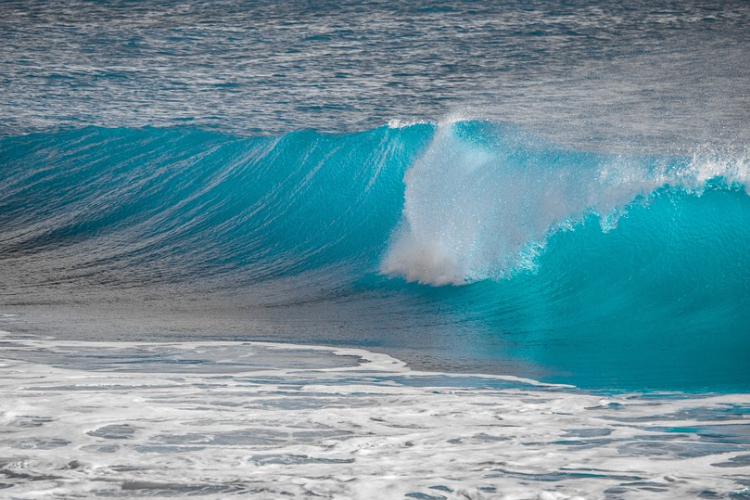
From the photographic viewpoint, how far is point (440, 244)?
6902 mm

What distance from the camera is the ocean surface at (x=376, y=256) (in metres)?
2.74

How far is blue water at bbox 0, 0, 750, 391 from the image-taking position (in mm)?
5496

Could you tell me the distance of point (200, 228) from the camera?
915 centimetres

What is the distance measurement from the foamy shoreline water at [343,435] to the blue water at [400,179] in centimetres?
58

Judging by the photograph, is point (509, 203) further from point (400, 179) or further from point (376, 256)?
point (400, 179)

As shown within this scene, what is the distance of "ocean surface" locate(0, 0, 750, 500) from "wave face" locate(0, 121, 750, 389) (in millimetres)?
27

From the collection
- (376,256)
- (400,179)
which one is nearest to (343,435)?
(376,256)

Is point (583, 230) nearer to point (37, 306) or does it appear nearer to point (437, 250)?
point (437, 250)

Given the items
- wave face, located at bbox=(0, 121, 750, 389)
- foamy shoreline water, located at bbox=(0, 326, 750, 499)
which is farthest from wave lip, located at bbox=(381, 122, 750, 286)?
foamy shoreline water, located at bbox=(0, 326, 750, 499)

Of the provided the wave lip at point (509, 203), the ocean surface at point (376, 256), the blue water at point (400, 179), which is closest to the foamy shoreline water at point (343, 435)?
the ocean surface at point (376, 256)

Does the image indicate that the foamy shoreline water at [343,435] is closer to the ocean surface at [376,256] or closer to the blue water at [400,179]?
the ocean surface at [376,256]

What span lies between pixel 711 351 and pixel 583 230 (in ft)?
6.67

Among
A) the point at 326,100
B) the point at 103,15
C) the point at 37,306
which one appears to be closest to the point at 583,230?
the point at 37,306

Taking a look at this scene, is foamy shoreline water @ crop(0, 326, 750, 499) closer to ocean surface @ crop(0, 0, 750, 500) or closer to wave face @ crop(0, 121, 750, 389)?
ocean surface @ crop(0, 0, 750, 500)
